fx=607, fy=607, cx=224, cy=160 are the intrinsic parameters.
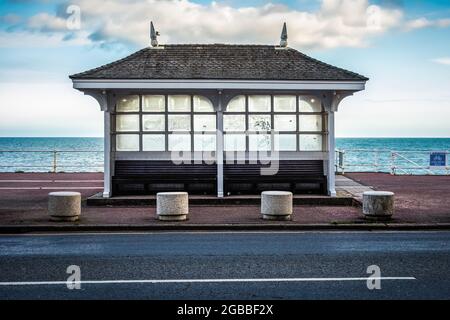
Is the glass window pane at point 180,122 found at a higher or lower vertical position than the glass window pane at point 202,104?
lower

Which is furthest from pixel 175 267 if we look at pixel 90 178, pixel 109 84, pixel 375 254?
pixel 90 178

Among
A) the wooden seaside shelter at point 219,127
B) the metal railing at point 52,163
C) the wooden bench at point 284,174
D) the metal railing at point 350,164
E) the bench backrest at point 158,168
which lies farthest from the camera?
the metal railing at point 52,163

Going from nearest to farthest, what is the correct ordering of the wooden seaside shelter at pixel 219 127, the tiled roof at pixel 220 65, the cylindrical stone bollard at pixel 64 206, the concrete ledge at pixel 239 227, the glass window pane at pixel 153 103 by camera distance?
the concrete ledge at pixel 239 227 < the cylindrical stone bollard at pixel 64 206 < the tiled roof at pixel 220 65 < the wooden seaside shelter at pixel 219 127 < the glass window pane at pixel 153 103

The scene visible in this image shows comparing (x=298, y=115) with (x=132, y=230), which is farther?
(x=298, y=115)

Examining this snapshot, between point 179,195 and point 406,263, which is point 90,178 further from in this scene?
point 406,263

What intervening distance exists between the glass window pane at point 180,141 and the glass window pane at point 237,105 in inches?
62.7

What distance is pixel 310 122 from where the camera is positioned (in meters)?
19.4

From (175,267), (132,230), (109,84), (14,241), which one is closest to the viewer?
(175,267)

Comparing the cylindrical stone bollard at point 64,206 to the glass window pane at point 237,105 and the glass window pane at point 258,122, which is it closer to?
the glass window pane at point 237,105

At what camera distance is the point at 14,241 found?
1228 centimetres

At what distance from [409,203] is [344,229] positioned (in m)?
4.73

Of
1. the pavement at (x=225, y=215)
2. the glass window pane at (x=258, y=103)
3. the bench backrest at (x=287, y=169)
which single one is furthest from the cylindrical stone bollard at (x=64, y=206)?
the glass window pane at (x=258, y=103)

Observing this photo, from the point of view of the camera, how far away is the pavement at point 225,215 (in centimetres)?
1394

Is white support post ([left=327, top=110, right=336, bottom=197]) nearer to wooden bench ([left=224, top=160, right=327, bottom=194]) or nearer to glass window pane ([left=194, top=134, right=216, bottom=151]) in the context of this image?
wooden bench ([left=224, top=160, right=327, bottom=194])
